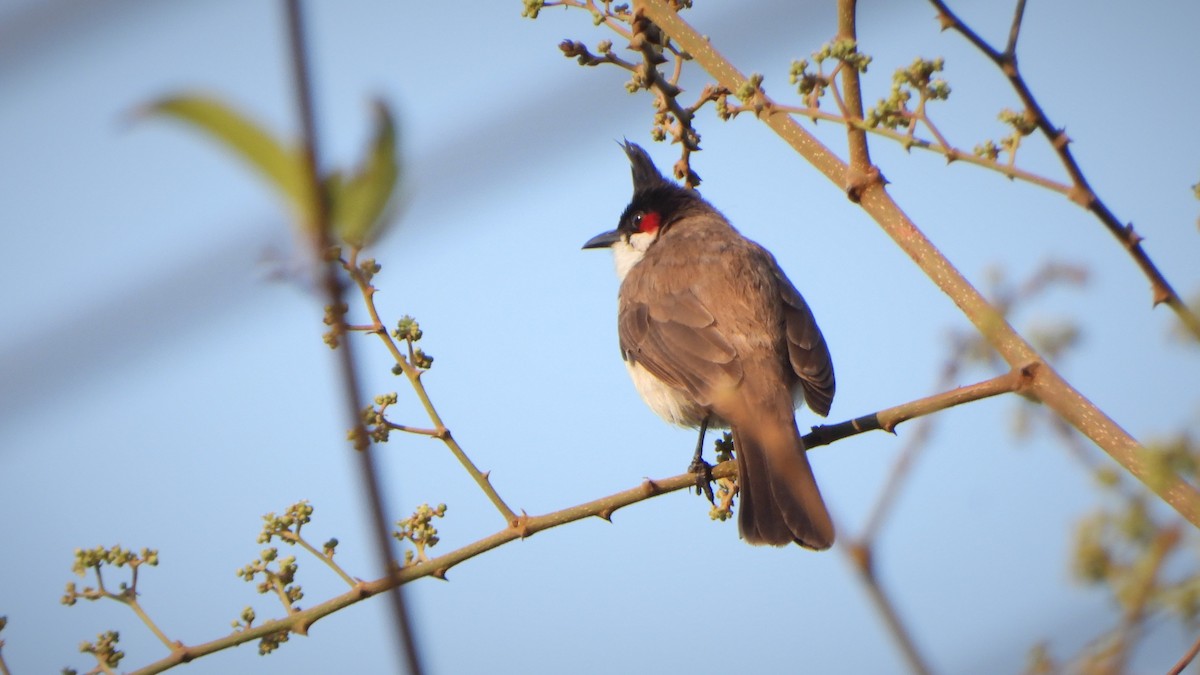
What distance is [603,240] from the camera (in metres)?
5.02

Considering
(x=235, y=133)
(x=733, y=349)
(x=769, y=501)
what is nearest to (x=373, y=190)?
(x=235, y=133)

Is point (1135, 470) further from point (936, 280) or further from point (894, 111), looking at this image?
point (894, 111)

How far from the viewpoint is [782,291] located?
13.2 feet

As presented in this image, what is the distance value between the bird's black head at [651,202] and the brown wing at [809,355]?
0.98 meters

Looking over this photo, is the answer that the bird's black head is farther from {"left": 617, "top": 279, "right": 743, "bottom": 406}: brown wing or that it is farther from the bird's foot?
the bird's foot

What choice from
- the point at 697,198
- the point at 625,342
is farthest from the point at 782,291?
the point at 697,198

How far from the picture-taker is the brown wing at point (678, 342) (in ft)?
12.0

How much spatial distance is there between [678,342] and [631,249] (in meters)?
1.15

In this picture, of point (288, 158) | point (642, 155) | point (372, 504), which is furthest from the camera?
point (642, 155)

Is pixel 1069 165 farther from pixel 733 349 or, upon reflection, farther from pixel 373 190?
pixel 733 349

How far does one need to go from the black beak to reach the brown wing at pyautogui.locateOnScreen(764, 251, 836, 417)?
117cm

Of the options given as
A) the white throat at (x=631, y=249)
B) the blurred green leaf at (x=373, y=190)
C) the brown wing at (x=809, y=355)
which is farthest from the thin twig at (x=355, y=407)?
the white throat at (x=631, y=249)

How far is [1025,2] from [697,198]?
10.3 ft

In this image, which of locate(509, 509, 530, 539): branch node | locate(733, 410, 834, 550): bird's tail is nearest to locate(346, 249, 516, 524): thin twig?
locate(509, 509, 530, 539): branch node
